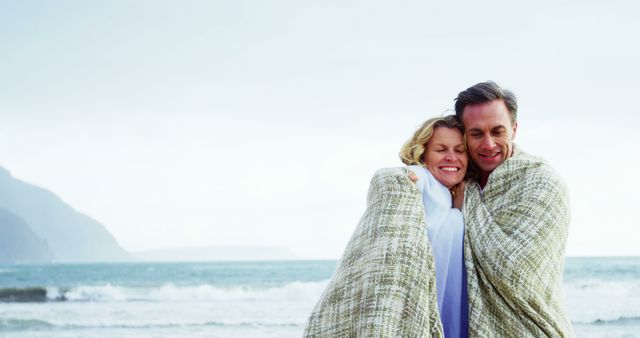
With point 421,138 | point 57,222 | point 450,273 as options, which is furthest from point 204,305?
point 57,222

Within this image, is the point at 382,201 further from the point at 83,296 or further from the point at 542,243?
the point at 83,296

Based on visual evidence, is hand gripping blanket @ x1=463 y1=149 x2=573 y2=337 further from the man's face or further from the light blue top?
the man's face

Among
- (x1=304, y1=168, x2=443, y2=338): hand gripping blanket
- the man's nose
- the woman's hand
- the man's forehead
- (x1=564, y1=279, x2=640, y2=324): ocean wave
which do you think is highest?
the man's forehead

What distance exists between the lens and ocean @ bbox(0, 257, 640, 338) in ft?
37.7

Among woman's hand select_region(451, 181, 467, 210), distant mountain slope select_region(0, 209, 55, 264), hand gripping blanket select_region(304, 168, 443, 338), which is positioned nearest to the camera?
hand gripping blanket select_region(304, 168, 443, 338)

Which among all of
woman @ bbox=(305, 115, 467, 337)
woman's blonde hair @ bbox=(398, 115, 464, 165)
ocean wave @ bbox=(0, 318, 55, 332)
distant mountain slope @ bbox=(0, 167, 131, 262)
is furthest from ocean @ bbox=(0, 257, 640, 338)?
distant mountain slope @ bbox=(0, 167, 131, 262)

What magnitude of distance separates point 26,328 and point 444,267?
10929 mm

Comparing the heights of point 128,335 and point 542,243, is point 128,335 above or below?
below

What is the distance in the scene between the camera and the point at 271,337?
417 inches


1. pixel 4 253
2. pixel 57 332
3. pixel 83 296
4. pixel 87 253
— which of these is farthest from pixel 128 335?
pixel 87 253

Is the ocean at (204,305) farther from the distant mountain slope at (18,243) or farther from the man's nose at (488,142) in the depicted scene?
the distant mountain slope at (18,243)

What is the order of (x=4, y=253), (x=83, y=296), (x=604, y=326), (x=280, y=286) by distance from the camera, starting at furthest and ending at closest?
1. (x=4, y=253)
2. (x=280, y=286)
3. (x=83, y=296)
4. (x=604, y=326)

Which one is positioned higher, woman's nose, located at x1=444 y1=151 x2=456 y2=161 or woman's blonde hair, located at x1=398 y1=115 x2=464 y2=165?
woman's blonde hair, located at x1=398 y1=115 x2=464 y2=165

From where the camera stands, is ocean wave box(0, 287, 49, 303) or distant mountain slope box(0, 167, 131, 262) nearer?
ocean wave box(0, 287, 49, 303)
